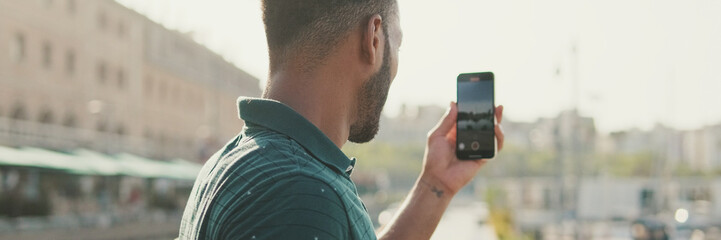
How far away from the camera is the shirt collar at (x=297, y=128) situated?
4.95ft

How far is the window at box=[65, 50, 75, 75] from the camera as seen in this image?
41125mm

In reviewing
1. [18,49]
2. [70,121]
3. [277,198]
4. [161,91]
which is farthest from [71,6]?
[277,198]

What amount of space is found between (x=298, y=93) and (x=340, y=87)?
0.29 ft

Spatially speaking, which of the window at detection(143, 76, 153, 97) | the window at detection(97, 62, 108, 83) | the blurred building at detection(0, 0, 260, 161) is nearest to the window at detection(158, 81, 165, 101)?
the blurred building at detection(0, 0, 260, 161)

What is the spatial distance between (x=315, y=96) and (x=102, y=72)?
4625 centimetres

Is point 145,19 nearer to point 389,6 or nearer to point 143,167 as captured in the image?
point 143,167

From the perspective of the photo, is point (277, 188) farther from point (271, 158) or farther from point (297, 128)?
point (297, 128)

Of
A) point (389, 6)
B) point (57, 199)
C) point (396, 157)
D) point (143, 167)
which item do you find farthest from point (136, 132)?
point (396, 157)

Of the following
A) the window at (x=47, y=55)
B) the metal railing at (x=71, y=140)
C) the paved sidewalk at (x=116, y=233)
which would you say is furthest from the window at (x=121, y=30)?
the paved sidewalk at (x=116, y=233)

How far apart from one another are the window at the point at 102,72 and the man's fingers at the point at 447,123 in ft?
147

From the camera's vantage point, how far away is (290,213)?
1.27 meters

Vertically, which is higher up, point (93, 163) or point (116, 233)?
point (93, 163)

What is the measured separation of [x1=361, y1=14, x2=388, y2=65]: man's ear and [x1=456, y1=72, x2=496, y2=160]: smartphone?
29.4 inches

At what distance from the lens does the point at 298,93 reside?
1633mm
